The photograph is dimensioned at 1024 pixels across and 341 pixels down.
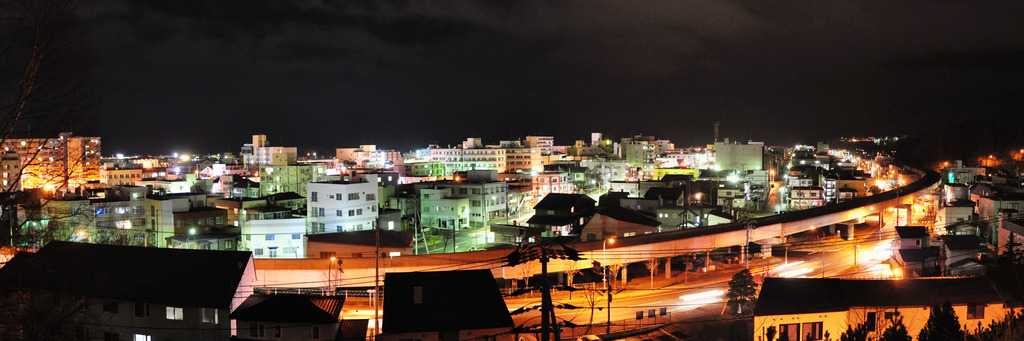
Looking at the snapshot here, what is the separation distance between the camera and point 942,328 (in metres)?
7.16

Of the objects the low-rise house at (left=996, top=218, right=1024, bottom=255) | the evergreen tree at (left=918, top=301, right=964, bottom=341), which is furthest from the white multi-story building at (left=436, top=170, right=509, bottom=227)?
the evergreen tree at (left=918, top=301, right=964, bottom=341)

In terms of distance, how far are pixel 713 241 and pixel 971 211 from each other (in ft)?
27.7

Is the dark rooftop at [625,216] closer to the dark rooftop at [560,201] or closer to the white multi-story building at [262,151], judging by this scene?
the dark rooftop at [560,201]

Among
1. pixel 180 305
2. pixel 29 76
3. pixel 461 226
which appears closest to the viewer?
pixel 29 76

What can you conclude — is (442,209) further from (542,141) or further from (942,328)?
(542,141)

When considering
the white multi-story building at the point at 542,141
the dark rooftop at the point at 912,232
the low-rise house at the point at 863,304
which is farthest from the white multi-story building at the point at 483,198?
the white multi-story building at the point at 542,141

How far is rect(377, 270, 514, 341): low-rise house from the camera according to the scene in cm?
791

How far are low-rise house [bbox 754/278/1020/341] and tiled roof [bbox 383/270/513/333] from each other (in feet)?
12.2

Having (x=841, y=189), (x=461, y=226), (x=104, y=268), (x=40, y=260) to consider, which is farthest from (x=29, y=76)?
(x=841, y=189)

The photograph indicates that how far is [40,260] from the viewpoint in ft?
8.38

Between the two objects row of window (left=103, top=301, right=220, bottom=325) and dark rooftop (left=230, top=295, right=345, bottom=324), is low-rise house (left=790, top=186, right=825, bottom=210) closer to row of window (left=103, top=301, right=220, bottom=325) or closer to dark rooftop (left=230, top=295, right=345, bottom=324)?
dark rooftop (left=230, top=295, right=345, bottom=324)

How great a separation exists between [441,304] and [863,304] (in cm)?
595

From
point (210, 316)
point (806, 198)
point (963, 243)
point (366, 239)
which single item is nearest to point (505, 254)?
Answer: point (366, 239)

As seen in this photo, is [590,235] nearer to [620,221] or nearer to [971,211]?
[620,221]
